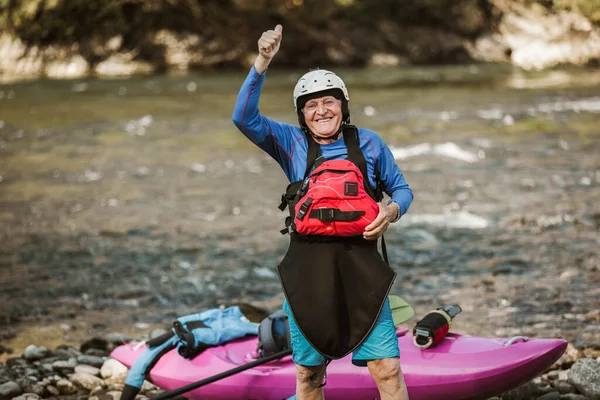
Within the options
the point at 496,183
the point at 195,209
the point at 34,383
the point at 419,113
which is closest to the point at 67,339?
the point at 34,383

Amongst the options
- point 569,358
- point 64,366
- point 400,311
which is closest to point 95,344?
point 64,366

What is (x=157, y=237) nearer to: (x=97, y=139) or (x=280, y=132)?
(x=280, y=132)

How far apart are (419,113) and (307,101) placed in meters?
14.8

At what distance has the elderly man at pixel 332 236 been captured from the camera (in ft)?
9.07

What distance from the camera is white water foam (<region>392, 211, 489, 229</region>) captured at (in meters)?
7.69

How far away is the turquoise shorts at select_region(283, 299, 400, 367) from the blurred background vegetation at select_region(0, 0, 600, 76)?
3397 cm

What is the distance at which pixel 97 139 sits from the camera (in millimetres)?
14797

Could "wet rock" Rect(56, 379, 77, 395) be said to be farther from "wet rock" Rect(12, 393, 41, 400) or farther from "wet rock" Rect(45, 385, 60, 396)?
"wet rock" Rect(12, 393, 41, 400)

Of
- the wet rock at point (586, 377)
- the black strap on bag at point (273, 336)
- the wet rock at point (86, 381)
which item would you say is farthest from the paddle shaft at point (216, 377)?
the wet rock at point (586, 377)

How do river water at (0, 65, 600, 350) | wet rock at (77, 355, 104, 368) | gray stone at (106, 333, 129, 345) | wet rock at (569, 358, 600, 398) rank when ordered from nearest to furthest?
1. wet rock at (569, 358, 600, 398)
2. wet rock at (77, 355, 104, 368)
3. gray stone at (106, 333, 129, 345)
4. river water at (0, 65, 600, 350)

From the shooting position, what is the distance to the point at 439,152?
12.2 m

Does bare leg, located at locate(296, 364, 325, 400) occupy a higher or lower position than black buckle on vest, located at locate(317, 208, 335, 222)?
lower

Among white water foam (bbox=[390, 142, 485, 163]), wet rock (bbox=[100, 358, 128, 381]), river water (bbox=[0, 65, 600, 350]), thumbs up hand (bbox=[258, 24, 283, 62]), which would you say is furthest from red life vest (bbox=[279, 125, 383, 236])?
white water foam (bbox=[390, 142, 485, 163])

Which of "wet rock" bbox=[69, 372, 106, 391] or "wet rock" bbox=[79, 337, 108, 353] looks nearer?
"wet rock" bbox=[69, 372, 106, 391]
